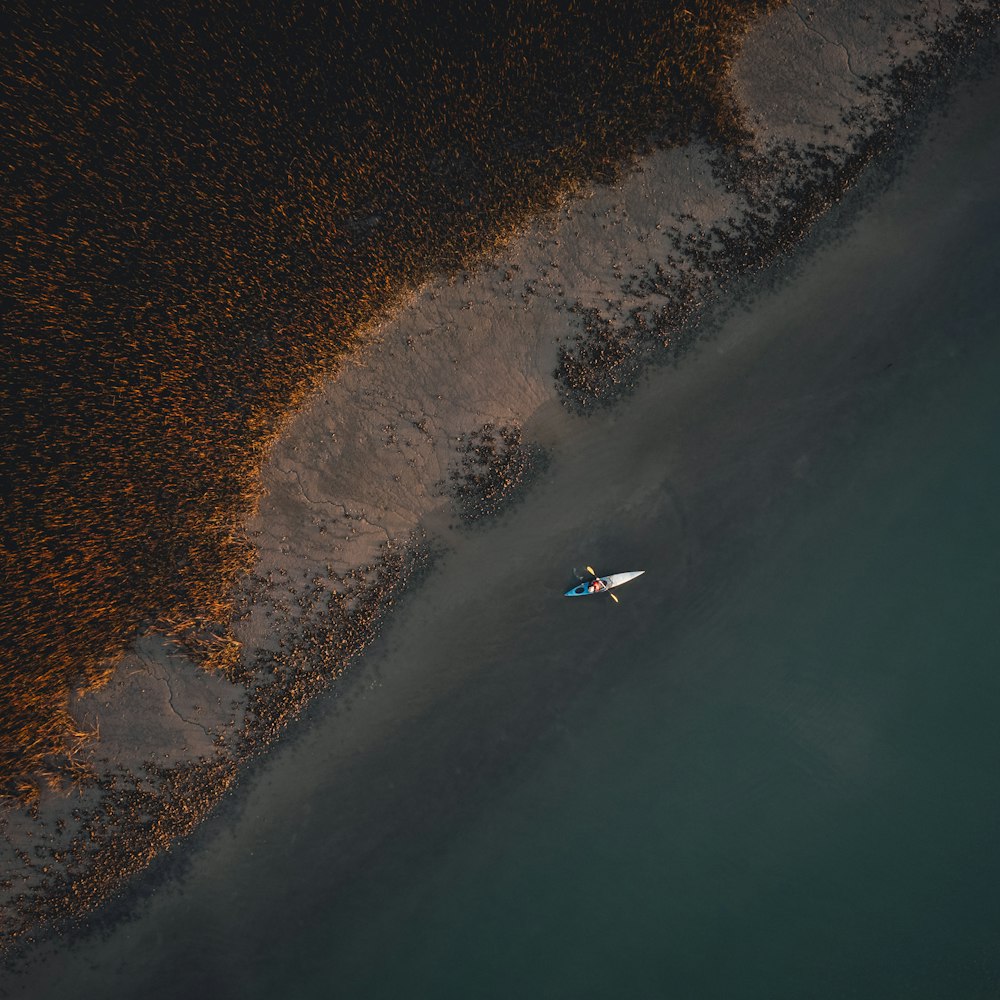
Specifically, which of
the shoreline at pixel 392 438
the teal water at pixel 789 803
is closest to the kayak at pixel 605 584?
the teal water at pixel 789 803

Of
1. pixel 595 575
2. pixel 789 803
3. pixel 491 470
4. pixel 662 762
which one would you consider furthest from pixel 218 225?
pixel 789 803

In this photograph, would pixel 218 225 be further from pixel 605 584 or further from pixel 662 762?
pixel 662 762

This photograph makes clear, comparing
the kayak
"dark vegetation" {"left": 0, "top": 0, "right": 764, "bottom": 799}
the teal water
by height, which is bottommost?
Result: the teal water

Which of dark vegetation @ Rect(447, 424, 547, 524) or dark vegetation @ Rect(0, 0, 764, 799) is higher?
dark vegetation @ Rect(0, 0, 764, 799)

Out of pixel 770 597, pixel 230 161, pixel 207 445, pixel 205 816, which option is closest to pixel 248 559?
pixel 207 445

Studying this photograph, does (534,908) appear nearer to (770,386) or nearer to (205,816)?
(205,816)

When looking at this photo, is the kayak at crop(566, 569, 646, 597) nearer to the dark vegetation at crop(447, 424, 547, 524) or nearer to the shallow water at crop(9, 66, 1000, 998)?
the shallow water at crop(9, 66, 1000, 998)

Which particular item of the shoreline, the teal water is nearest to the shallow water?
the teal water
